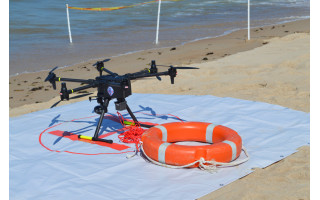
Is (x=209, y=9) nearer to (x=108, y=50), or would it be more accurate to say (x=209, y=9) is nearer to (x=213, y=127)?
(x=108, y=50)

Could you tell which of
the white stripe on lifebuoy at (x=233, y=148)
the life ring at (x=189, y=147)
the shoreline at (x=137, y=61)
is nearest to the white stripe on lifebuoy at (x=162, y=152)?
the life ring at (x=189, y=147)

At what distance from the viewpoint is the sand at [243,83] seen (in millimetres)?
3137

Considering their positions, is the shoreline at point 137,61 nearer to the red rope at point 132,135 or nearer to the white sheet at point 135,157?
the white sheet at point 135,157

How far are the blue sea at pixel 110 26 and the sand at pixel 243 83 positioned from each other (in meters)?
1.46

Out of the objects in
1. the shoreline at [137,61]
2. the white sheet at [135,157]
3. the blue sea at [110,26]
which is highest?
the blue sea at [110,26]

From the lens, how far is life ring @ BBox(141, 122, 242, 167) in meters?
3.39

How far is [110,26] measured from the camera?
53.2 feet

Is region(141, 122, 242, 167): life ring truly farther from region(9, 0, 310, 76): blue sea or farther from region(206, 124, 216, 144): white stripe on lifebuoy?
region(9, 0, 310, 76): blue sea

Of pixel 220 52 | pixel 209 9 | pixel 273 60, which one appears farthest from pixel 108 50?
pixel 209 9

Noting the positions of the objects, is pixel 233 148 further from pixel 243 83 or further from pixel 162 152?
pixel 243 83

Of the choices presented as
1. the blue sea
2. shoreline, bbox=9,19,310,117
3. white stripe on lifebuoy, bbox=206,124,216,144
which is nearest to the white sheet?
white stripe on lifebuoy, bbox=206,124,216,144

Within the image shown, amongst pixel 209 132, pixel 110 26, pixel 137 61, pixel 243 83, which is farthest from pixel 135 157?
pixel 110 26

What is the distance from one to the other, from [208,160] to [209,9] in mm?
19001

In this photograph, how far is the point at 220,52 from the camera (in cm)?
988
